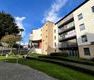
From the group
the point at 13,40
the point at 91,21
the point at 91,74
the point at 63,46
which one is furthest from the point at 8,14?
the point at 91,74

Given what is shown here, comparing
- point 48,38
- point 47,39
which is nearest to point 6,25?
point 47,39

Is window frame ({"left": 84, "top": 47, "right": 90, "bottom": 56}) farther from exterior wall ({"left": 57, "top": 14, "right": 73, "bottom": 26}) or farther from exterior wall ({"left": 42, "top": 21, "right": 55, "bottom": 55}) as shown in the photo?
exterior wall ({"left": 42, "top": 21, "right": 55, "bottom": 55})

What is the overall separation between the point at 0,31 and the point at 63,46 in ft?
82.0

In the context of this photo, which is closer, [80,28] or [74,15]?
[80,28]

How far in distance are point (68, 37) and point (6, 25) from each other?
85.5 feet

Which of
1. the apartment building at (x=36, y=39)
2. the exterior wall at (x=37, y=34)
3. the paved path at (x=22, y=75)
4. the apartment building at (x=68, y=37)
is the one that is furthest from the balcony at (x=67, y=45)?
the paved path at (x=22, y=75)

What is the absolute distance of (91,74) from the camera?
1513 centimetres

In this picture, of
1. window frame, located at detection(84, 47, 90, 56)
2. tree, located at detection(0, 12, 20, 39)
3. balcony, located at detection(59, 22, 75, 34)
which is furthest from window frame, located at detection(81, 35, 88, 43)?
tree, located at detection(0, 12, 20, 39)

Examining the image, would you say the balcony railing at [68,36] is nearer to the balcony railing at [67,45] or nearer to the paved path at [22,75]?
the balcony railing at [67,45]

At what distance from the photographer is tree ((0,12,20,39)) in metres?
59.7

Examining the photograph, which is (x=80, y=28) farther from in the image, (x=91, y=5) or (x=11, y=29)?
(x=11, y=29)

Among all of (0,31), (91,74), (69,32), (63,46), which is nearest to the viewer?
(91,74)

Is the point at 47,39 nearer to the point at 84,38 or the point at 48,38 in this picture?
the point at 48,38

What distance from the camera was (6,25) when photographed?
6053 cm
